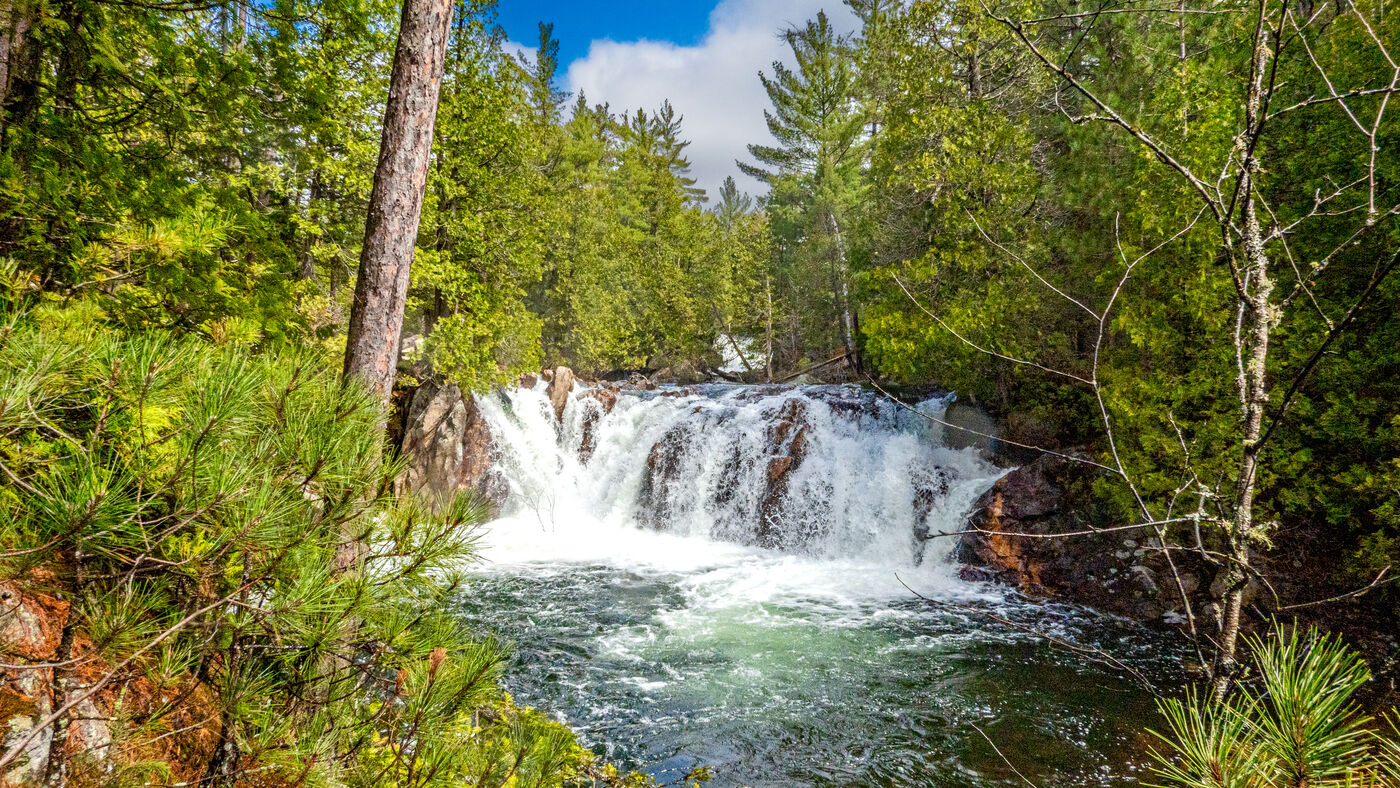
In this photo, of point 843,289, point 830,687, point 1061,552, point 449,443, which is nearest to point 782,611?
point 830,687

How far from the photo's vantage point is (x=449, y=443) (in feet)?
40.1

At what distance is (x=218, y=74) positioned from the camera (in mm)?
4051

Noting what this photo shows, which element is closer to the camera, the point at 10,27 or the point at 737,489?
the point at 10,27

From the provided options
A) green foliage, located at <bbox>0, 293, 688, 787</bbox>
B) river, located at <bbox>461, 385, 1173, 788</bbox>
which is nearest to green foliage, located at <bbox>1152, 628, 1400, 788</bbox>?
river, located at <bbox>461, 385, 1173, 788</bbox>

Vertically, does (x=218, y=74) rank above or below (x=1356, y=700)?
above

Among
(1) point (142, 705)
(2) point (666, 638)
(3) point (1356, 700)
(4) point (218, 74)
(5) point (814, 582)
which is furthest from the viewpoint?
(5) point (814, 582)

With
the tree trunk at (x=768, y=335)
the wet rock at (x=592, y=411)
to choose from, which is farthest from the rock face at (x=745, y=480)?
the tree trunk at (x=768, y=335)

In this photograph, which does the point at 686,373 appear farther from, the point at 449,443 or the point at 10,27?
the point at 10,27

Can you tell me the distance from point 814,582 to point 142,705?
8263 millimetres

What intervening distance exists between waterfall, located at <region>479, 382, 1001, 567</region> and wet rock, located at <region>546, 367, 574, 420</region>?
0.51ft

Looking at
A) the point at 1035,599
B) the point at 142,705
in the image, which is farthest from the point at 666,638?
the point at 142,705

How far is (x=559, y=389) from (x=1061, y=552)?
433 inches

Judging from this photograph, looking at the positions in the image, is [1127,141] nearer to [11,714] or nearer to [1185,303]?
[1185,303]

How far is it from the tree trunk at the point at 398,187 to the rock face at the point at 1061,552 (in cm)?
742
